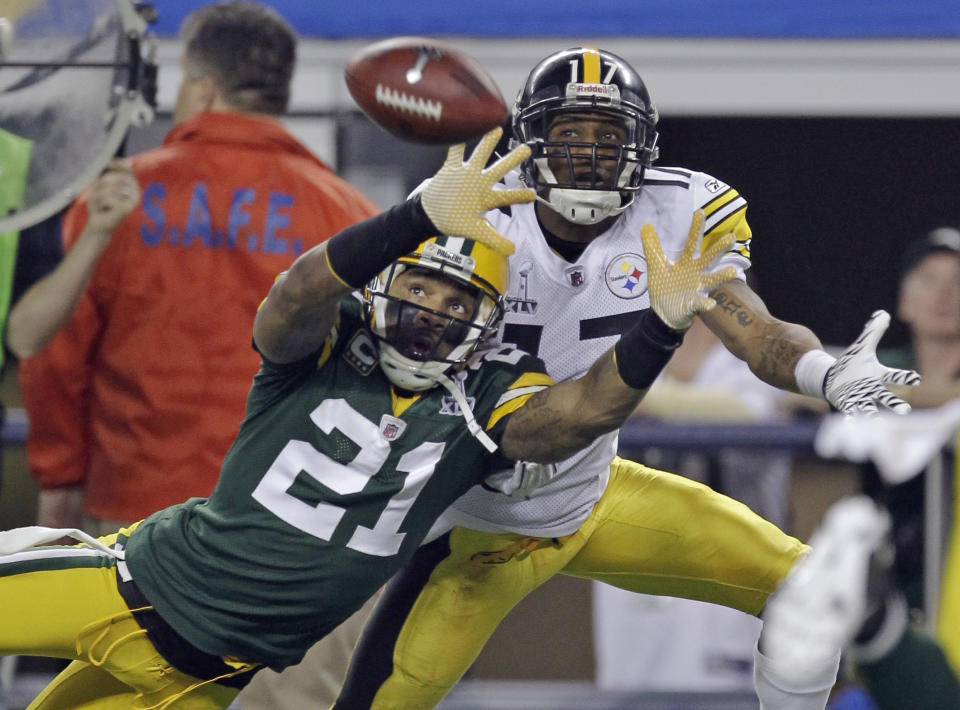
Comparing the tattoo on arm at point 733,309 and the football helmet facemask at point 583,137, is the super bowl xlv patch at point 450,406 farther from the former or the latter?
the tattoo on arm at point 733,309

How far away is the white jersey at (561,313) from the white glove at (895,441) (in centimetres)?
93

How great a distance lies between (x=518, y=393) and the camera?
293 centimetres

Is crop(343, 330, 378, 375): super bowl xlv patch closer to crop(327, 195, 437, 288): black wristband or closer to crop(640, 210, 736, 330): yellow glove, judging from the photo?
crop(327, 195, 437, 288): black wristband

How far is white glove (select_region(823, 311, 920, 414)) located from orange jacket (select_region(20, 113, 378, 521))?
4.41ft

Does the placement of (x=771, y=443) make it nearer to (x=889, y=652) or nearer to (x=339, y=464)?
(x=339, y=464)

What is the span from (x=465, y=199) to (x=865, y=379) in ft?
2.44

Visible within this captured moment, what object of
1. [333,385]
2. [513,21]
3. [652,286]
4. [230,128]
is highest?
[513,21]

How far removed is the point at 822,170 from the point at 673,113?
66cm

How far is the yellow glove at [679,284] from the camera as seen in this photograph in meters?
2.61

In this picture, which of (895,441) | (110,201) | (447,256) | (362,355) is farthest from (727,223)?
(110,201)

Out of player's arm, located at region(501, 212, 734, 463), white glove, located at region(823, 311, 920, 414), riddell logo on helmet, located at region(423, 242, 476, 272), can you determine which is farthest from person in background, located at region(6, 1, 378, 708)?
white glove, located at region(823, 311, 920, 414)

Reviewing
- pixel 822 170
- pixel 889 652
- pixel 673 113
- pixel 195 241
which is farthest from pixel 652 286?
pixel 822 170

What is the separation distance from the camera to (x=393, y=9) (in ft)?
15.5

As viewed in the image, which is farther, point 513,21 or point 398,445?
point 513,21
